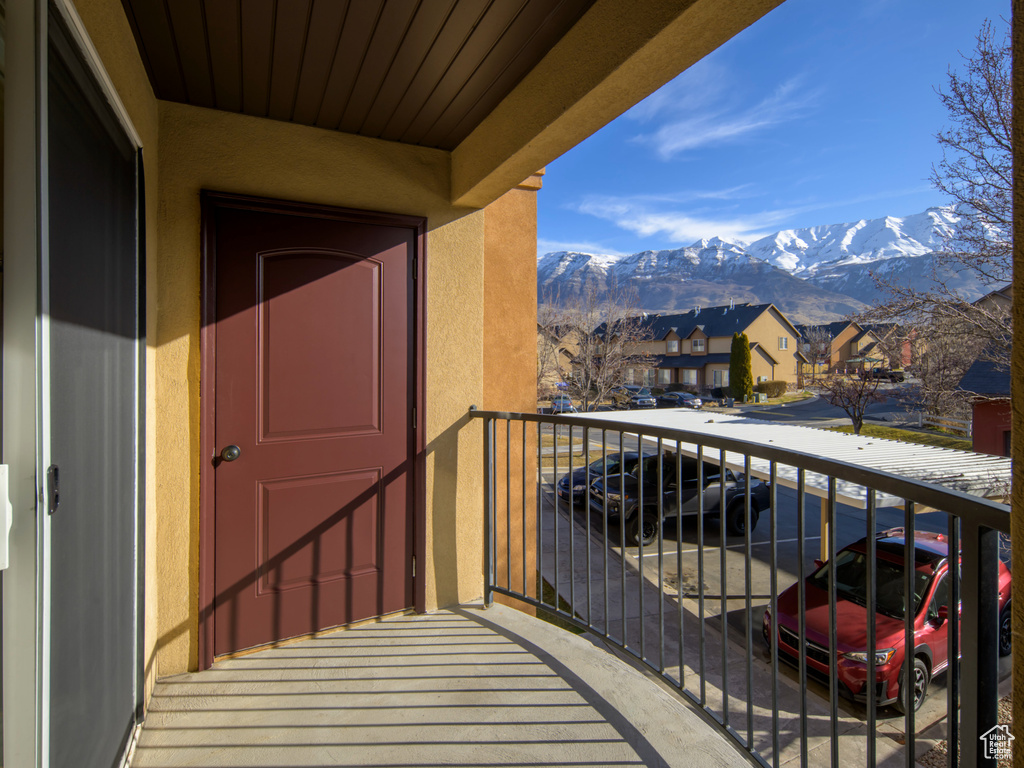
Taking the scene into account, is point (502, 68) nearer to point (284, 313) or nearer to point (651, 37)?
point (651, 37)

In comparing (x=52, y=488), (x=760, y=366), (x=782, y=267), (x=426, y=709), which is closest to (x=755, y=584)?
(x=426, y=709)

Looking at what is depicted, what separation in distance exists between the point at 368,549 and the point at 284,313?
1.14 metres

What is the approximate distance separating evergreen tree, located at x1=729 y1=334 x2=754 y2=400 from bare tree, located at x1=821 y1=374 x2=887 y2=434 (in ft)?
42.5

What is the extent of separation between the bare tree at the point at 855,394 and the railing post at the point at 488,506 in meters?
16.8

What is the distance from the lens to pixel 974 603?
854 mm

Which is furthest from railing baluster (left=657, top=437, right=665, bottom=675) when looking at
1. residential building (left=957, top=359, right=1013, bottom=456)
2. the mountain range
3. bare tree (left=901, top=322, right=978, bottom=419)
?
the mountain range

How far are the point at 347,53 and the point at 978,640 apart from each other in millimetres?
2216

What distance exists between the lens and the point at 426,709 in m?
1.84

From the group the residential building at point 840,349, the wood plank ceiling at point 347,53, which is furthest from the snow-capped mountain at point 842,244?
the wood plank ceiling at point 347,53

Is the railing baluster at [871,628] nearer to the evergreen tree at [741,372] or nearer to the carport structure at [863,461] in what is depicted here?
the carport structure at [863,461]

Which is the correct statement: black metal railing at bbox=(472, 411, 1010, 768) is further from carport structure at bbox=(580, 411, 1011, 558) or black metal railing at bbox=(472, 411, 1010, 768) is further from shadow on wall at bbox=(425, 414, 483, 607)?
carport structure at bbox=(580, 411, 1011, 558)

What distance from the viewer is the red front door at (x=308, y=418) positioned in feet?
7.18

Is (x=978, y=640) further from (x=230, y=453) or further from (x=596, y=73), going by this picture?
(x=230, y=453)

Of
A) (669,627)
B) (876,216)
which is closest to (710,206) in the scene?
(876,216)
